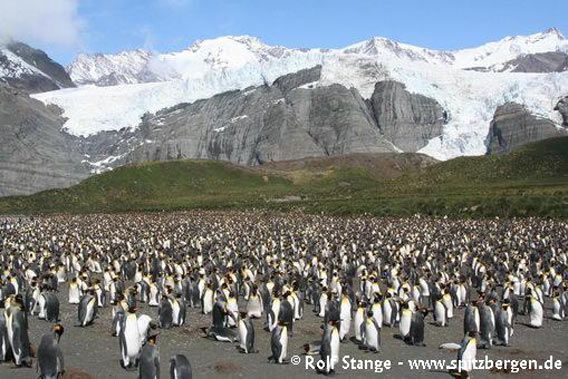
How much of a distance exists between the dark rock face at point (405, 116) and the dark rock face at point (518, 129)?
52.1 feet

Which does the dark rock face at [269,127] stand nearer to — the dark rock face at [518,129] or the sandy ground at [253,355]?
the dark rock face at [518,129]

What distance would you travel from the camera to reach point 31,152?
422ft

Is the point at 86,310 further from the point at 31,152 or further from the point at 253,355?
the point at 31,152

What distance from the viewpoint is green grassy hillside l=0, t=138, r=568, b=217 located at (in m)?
62.0

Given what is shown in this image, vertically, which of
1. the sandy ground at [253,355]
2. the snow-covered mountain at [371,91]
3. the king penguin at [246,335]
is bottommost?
the sandy ground at [253,355]

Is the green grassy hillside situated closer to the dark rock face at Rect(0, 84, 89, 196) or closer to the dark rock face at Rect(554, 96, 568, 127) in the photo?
the dark rock face at Rect(0, 84, 89, 196)

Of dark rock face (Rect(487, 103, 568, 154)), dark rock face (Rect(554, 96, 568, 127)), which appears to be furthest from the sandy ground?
dark rock face (Rect(554, 96, 568, 127))

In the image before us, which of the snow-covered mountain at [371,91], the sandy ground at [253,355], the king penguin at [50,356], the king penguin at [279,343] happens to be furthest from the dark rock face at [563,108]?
the king penguin at [50,356]

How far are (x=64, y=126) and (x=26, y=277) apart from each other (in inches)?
5692

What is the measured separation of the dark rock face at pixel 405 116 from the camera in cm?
15350

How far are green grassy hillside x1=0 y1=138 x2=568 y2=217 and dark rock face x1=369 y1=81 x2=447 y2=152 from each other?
88.2ft

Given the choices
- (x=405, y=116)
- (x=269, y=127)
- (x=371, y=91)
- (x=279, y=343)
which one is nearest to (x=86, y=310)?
(x=279, y=343)

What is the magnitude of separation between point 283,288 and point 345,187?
276 feet

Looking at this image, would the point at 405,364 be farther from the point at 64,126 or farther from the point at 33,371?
the point at 64,126
